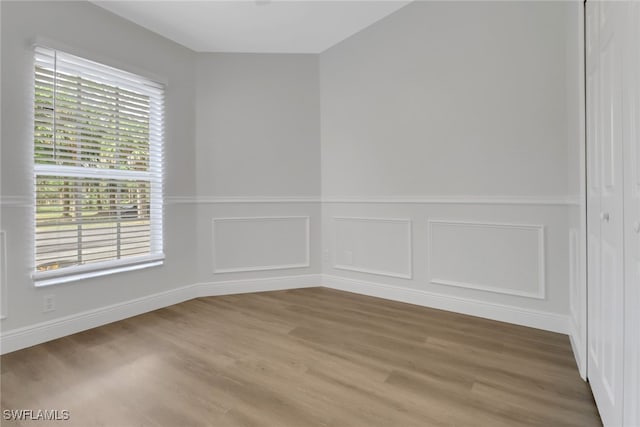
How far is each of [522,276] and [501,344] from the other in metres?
0.60

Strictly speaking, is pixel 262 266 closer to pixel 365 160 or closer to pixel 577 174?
pixel 365 160

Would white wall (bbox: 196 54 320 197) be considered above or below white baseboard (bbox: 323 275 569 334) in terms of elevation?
above

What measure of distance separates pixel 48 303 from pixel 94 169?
1.06 m

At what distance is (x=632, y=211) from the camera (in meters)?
0.96

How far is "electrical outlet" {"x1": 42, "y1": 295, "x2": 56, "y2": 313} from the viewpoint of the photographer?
224 centimetres

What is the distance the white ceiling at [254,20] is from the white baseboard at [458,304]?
2606mm

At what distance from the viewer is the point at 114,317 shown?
8.62ft

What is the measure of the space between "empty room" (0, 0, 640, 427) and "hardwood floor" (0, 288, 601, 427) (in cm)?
2

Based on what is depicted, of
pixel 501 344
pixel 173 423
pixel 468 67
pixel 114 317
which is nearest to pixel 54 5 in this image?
pixel 114 317

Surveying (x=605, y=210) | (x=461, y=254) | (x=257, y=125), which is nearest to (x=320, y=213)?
(x=257, y=125)

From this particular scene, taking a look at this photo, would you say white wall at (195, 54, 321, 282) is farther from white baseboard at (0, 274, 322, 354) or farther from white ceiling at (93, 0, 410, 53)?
white ceiling at (93, 0, 410, 53)

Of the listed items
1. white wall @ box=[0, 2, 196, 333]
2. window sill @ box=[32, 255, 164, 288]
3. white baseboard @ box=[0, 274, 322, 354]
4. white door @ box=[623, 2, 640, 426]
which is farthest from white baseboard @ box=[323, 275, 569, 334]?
window sill @ box=[32, 255, 164, 288]

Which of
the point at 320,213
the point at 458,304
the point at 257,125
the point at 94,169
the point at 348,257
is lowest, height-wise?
the point at 458,304

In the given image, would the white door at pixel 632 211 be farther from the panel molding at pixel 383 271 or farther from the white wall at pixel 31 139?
the white wall at pixel 31 139
